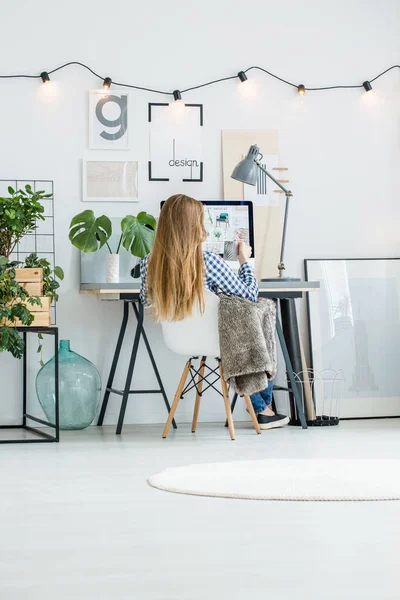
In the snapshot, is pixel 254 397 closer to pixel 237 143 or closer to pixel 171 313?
pixel 171 313

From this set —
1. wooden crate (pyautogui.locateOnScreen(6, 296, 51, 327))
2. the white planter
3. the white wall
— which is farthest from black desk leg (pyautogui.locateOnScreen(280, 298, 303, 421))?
wooden crate (pyautogui.locateOnScreen(6, 296, 51, 327))

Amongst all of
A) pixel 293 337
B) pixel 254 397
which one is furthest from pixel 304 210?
pixel 254 397

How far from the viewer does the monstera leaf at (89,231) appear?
443cm

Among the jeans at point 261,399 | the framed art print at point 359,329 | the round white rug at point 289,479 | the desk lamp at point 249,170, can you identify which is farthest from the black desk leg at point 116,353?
the round white rug at point 289,479

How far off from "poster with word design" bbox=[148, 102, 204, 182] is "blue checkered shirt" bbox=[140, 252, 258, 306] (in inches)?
35.3

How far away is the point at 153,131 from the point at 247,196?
63 cm

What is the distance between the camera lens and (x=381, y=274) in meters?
5.02

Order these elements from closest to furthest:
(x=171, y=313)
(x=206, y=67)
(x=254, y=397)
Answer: (x=171, y=313) → (x=254, y=397) → (x=206, y=67)

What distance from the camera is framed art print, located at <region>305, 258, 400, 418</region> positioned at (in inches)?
194

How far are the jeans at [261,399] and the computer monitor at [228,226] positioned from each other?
2.32ft

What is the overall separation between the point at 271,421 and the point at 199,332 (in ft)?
2.62

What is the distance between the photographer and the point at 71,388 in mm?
4465

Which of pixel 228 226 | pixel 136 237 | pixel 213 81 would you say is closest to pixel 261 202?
pixel 228 226

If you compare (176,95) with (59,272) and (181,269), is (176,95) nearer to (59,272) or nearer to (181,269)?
(59,272)
